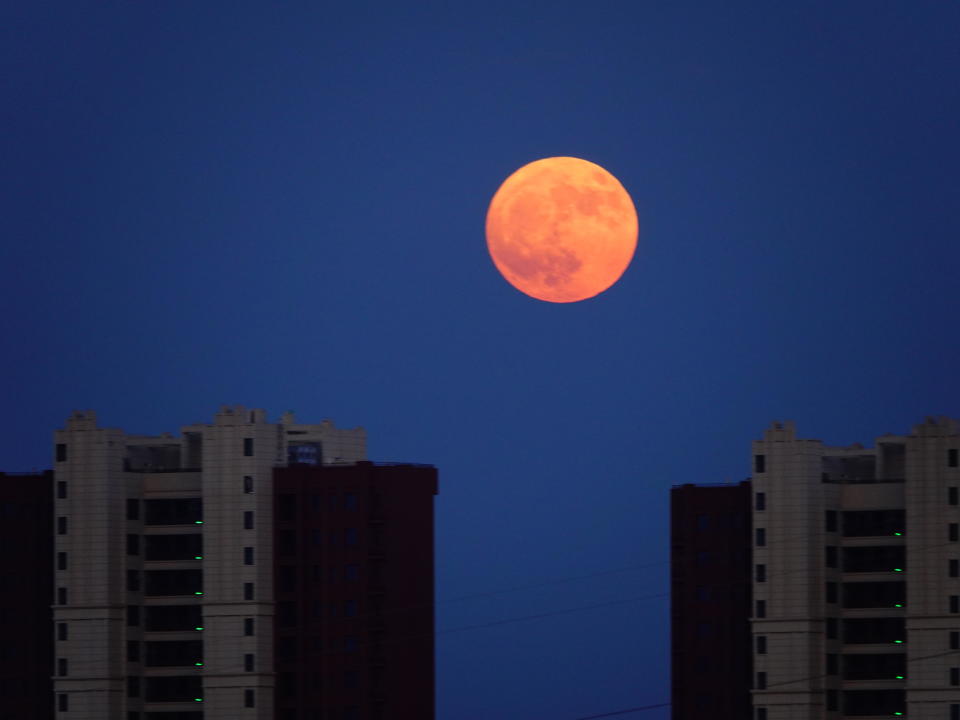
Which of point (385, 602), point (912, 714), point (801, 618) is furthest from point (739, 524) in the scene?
point (385, 602)

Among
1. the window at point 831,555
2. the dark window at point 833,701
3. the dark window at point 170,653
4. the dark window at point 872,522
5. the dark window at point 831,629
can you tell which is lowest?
the dark window at point 833,701

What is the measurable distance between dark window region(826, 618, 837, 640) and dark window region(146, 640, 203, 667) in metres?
34.9

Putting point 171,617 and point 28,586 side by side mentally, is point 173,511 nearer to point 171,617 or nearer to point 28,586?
point 171,617

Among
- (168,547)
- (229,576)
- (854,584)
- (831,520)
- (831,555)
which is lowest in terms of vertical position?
(854,584)

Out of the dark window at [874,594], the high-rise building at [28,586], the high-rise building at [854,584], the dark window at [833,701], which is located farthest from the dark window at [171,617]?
the dark window at [874,594]

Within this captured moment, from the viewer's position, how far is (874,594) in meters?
110

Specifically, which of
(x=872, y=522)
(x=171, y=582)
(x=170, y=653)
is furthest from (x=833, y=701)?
(x=171, y=582)

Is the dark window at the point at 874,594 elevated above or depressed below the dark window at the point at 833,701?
above

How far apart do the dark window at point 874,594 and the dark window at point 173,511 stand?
36034mm

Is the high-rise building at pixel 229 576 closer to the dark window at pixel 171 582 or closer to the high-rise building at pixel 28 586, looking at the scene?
the dark window at pixel 171 582

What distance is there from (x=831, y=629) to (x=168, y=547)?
3701cm

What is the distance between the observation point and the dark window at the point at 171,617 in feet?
364

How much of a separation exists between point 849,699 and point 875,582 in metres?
6.54

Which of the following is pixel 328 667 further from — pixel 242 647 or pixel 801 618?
pixel 801 618
